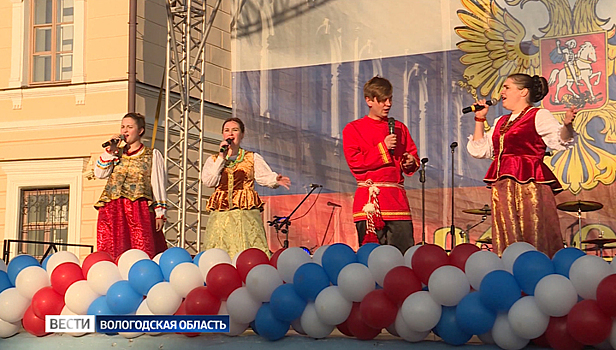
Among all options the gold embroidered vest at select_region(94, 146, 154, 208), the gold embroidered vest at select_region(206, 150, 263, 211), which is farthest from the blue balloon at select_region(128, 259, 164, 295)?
the gold embroidered vest at select_region(206, 150, 263, 211)

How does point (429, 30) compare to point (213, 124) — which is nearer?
point (429, 30)

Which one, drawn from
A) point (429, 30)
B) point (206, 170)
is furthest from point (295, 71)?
point (206, 170)

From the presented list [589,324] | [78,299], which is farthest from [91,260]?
[589,324]

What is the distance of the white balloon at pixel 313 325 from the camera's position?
326 centimetres

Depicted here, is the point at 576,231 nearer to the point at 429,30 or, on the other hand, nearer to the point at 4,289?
the point at 429,30

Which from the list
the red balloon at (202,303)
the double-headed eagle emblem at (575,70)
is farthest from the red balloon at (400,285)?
the double-headed eagle emblem at (575,70)

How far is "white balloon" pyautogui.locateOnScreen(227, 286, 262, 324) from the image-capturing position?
3363 mm

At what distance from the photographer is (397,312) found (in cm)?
315

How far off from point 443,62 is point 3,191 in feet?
21.5

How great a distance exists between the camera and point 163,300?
346 centimetres

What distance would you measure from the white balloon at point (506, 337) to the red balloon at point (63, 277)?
1.92m

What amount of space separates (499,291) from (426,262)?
1.08ft

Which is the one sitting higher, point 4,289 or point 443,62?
point 443,62

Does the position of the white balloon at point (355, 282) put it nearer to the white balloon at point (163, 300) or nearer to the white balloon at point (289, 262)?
the white balloon at point (289, 262)
